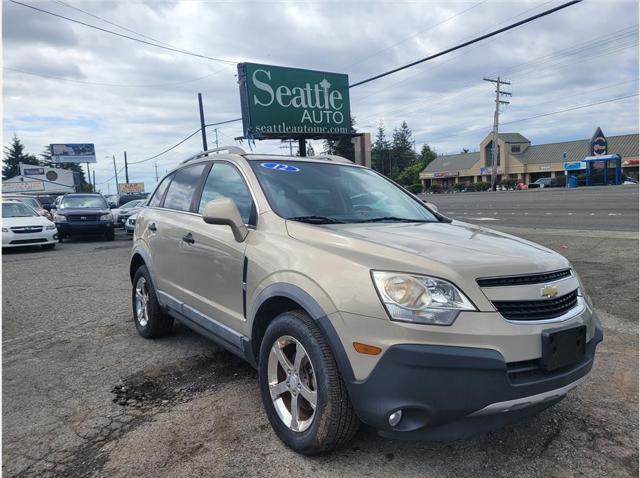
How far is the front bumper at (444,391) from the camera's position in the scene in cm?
221

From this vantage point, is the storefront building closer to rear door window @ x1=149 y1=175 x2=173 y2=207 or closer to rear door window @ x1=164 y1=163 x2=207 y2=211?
rear door window @ x1=149 y1=175 x2=173 y2=207

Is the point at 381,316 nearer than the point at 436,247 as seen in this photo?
Yes

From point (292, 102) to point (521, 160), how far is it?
64.7 meters

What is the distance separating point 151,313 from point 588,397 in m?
3.81

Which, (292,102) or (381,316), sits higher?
(292,102)

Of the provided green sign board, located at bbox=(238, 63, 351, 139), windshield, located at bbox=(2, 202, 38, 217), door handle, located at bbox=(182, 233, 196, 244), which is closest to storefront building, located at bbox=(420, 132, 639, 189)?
green sign board, located at bbox=(238, 63, 351, 139)

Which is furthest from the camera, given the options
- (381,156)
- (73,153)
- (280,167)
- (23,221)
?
(381,156)

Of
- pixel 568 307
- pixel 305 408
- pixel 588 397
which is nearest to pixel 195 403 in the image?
pixel 305 408

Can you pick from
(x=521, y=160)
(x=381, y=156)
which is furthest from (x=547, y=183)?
(x=381, y=156)

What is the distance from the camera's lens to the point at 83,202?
17.1 meters

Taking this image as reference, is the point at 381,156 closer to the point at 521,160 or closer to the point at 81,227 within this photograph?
the point at 521,160

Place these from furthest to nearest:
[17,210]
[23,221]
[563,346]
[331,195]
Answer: [17,210] → [23,221] → [331,195] → [563,346]

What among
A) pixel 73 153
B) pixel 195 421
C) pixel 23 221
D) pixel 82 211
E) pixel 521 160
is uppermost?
pixel 73 153

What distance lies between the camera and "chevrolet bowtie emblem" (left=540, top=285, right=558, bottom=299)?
2.49 meters
